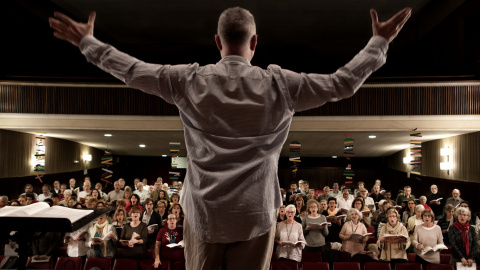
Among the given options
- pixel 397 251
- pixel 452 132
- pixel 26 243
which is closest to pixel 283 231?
pixel 397 251

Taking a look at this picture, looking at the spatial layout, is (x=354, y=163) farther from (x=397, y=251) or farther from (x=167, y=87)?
(x=167, y=87)

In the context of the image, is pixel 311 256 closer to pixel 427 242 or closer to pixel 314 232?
pixel 314 232

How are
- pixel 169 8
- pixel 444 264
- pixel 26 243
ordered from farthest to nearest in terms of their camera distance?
pixel 169 8
pixel 444 264
pixel 26 243

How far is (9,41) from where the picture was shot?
1172 cm

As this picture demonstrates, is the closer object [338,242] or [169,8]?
[338,242]

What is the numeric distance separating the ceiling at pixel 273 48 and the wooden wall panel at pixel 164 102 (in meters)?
0.21

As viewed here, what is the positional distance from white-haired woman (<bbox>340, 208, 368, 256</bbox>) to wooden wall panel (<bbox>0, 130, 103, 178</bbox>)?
944cm

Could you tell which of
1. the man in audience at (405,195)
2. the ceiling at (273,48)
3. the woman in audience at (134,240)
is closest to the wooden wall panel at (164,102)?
the ceiling at (273,48)

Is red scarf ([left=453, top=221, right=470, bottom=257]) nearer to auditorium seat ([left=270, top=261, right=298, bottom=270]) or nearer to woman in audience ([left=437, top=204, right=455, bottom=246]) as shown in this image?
woman in audience ([left=437, top=204, right=455, bottom=246])

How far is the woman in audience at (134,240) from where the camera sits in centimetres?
583

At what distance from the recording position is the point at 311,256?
5883mm

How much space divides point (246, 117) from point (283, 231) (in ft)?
17.2

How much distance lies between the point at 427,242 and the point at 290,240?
199 cm

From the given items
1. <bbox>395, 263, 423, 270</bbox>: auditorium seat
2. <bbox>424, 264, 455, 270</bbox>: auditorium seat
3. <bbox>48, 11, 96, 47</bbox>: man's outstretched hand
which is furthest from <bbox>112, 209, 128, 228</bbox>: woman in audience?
<bbox>48, 11, 96, 47</bbox>: man's outstretched hand
